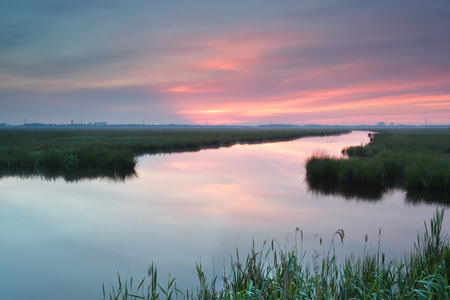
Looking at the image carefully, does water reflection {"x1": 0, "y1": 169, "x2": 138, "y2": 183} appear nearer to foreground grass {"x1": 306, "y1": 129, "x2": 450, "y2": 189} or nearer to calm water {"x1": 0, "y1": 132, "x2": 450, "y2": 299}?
calm water {"x1": 0, "y1": 132, "x2": 450, "y2": 299}

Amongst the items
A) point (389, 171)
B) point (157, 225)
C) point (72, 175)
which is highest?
point (389, 171)

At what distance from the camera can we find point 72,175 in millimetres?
20328

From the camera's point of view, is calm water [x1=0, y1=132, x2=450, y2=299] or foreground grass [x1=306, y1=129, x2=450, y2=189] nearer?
calm water [x1=0, y1=132, x2=450, y2=299]

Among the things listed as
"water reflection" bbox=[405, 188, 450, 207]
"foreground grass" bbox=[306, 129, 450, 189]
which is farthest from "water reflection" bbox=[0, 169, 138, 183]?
"water reflection" bbox=[405, 188, 450, 207]

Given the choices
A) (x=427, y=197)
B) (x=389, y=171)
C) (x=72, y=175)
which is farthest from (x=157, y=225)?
(x=389, y=171)

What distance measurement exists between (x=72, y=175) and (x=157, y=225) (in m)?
12.0

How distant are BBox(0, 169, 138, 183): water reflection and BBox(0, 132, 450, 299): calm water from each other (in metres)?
0.75

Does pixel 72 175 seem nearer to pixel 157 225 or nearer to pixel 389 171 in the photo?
pixel 157 225

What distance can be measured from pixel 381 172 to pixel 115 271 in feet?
48.1

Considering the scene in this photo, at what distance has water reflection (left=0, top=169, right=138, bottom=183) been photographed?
63.2 ft

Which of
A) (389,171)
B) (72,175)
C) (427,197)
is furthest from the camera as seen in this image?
(72,175)

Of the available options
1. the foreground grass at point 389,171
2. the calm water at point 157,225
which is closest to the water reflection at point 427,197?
the calm water at point 157,225

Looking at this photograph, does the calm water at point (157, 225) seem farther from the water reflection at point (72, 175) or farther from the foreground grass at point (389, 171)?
the foreground grass at point (389, 171)

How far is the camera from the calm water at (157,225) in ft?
23.9
